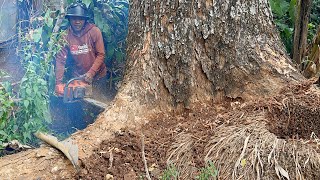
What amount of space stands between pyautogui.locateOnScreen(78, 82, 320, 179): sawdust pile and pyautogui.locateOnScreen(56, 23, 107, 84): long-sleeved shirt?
277 cm

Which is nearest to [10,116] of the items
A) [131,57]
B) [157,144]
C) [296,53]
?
[131,57]

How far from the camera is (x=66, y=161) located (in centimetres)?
292

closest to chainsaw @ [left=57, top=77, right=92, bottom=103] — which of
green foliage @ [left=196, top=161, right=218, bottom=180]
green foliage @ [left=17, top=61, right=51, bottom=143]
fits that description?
green foliage @ [left=17, top=61, right=51, bottom=143]

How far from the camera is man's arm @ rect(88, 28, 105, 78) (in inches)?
231

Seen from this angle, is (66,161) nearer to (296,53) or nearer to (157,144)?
(157,144)

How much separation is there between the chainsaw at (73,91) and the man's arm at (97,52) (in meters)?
0.28

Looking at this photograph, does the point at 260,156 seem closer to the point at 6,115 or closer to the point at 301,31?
the point at 6,115

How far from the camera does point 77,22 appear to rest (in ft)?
19.1

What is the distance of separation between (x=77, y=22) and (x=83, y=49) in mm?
354

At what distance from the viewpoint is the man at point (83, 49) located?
5.80m

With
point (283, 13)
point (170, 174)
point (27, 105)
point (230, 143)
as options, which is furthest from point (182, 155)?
point (283, 13)

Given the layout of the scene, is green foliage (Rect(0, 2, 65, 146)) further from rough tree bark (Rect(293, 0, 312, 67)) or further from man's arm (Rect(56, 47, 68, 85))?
rough tree bark (Rect(293, 0, 312, 67))

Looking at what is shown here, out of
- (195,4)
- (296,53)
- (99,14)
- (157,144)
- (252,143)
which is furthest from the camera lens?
(99,14)

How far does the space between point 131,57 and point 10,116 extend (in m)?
1.45
